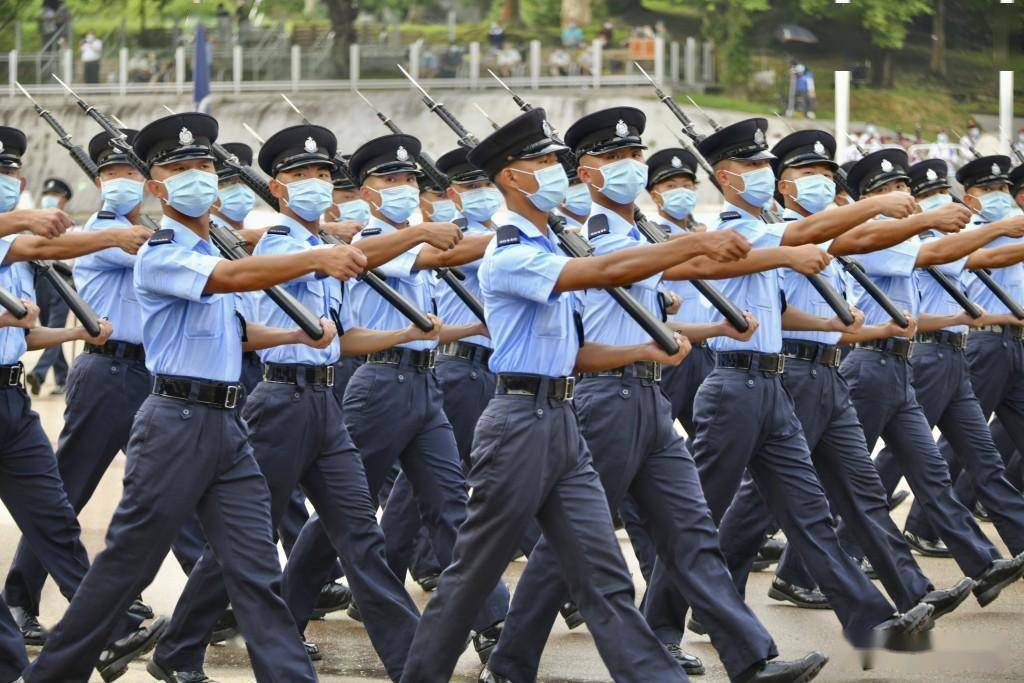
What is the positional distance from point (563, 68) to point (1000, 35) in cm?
1233

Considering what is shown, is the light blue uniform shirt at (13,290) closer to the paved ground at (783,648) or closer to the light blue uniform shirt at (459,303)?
the paved ground at (783,648)

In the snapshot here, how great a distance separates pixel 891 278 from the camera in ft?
28.9

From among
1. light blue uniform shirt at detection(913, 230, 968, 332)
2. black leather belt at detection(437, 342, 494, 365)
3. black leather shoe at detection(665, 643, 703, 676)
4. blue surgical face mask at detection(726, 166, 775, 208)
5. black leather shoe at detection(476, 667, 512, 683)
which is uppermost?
blue surgical face mask at detection(726, 166, 775, 208)

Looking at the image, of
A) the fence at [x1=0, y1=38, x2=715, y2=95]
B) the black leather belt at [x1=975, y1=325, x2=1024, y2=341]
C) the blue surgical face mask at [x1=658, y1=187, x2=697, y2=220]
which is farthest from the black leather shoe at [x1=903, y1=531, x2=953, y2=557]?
the fence at [x1=0, y1=38, x2=715, y2=95]

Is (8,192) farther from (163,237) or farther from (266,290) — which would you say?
(266,290)

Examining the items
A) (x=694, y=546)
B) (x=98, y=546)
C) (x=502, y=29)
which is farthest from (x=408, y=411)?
(x=502, y=29)

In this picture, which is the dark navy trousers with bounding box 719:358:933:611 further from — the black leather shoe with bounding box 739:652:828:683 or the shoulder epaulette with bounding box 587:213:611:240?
the shoulder epaulette with bounding box 587:213:611:240

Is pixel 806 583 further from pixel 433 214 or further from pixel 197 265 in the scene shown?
pixel 197 265

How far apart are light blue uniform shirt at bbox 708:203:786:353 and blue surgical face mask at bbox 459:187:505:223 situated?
7.60 feet

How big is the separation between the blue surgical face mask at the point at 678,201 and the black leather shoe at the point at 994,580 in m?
2.64

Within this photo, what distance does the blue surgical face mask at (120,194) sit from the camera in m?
8.55

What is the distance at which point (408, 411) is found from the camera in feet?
25.7

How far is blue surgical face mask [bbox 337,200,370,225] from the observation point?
9.31 meters

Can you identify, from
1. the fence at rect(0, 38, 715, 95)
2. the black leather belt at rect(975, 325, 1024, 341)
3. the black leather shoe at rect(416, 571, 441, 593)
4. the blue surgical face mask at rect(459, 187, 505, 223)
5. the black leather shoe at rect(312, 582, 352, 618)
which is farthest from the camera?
the fence at rect(0, 38, 715, 95)
